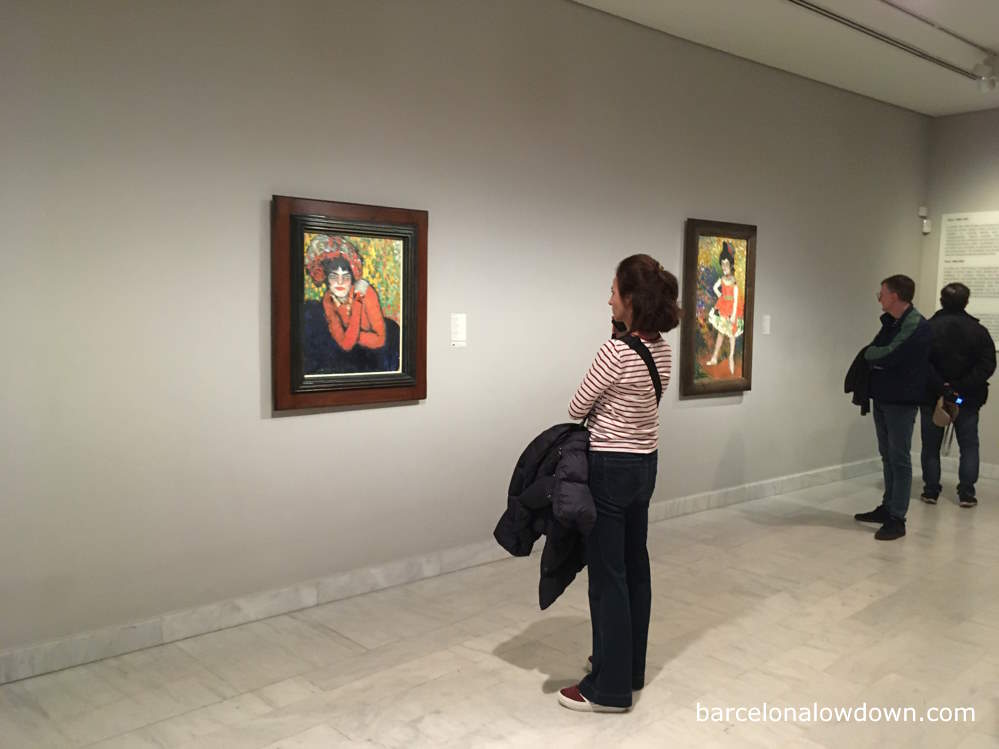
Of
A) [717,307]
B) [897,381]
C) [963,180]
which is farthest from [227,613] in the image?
[963,180]

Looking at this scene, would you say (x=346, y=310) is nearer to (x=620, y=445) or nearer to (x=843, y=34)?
(x=620, y=445)

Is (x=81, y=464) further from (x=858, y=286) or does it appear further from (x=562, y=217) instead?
(x=858, y=286)

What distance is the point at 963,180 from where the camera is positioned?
7.33 metres

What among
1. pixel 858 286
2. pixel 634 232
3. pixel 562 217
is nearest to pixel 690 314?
pixel 634 232

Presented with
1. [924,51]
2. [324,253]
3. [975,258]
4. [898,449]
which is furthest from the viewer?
[975,258]

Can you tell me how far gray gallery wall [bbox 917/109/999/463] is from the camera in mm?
7129

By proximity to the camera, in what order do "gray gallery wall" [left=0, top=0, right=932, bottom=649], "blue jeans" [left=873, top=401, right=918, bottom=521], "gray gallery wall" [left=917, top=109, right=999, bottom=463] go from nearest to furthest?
1. "gray gallery wall" [left=0, top=0, right=932, bottom=649]
2. "blue jeans" [left=873, top=401, right=918, bottom=521]
3. "gray gallery wall" [left=917, top=109, right=999, bottom=463]

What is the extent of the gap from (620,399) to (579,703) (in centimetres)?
A: 105

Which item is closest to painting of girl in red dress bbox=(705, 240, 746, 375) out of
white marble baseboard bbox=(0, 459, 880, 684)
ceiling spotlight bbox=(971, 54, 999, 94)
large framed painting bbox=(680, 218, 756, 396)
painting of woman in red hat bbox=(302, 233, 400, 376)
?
large framed painting bbox=(680, 218, 756, 396)

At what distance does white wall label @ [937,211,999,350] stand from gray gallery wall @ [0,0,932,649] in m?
2.62

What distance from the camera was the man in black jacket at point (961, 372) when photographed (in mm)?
5949

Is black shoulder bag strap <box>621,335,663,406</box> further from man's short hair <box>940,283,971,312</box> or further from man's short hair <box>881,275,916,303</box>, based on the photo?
man's short hair <box>940,283,971,312</box>

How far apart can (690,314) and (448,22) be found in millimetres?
2408

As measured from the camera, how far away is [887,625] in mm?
3762
